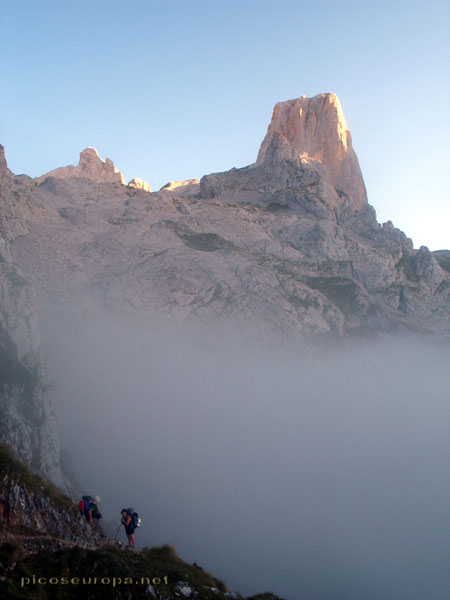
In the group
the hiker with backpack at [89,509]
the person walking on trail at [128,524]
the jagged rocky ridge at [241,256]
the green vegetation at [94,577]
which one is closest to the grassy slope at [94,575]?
the green vegetation at [94,577]

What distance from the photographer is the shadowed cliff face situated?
66.6 meters

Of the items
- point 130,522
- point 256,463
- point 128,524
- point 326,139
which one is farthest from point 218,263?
point 326,139

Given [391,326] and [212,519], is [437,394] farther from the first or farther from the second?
[212,519]

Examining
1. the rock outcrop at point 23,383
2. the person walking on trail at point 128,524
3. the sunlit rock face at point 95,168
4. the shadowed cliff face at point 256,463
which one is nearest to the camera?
the person walking on trail at point 128,524

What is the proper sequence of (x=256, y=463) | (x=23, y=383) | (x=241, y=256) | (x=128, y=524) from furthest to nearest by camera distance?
(x=241, y=256), (x=256, y=463), (x=23, y=383), (x=128, y=524)

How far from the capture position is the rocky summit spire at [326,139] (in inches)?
5251

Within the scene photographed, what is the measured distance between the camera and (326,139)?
134125 mm

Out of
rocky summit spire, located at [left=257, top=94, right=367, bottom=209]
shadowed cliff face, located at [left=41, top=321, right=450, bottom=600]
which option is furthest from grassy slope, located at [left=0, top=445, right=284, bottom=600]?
rocky summit spire, located at [left=257, top=94, right=367, bottom=209]

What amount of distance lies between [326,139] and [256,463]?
98734mm

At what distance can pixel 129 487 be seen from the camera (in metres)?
65.4

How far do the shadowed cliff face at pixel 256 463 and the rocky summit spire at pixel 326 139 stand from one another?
2581 inches

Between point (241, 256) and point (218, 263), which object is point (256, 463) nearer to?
point (218, 263)

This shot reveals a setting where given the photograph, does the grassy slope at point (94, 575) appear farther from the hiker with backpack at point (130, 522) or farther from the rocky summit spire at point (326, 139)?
the rocky summit spire at point (326, 139)

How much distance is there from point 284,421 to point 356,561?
79.2ft
